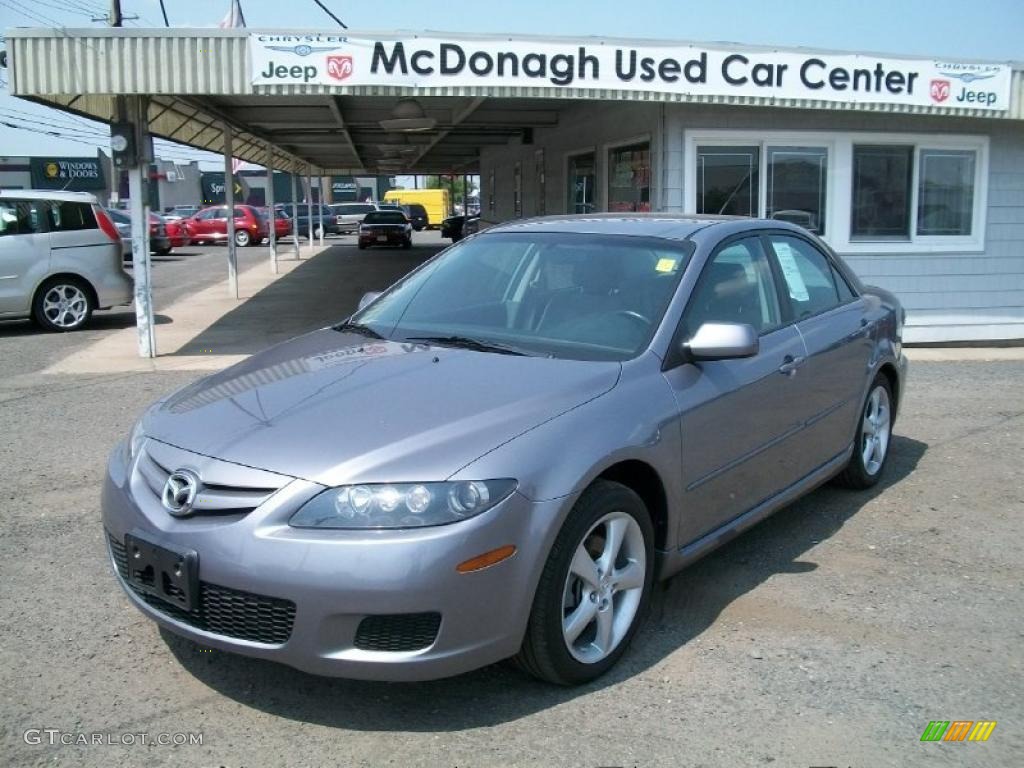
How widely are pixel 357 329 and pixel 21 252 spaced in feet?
33.0

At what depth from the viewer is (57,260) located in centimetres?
1314

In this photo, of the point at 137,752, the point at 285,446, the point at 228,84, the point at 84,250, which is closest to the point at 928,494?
the point at 285,446

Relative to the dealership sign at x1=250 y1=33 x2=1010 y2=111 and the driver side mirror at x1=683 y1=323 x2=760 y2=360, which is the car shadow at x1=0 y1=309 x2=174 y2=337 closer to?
the dealership sign at x1=250 y1=33 x2=1010 y2=111

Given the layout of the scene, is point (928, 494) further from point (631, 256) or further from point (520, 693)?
point (520, 693)

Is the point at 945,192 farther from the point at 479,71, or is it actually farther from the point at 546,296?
the point at 546,296

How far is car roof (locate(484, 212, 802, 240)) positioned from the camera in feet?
15.0

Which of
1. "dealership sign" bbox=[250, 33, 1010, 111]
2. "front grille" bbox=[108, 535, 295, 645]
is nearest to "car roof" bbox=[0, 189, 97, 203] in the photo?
"dealership sign" bbox=[250, 33, 1010, 111]

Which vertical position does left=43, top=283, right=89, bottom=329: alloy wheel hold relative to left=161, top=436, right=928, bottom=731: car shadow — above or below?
above

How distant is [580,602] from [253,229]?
1510 inches

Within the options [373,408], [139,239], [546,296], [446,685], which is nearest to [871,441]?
[546,296]

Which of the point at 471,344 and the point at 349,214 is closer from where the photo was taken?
the point at 471,344

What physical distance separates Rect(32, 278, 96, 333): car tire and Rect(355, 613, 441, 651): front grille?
11802 mm

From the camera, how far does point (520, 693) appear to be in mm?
3443

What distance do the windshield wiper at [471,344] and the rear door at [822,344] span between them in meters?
1.48
